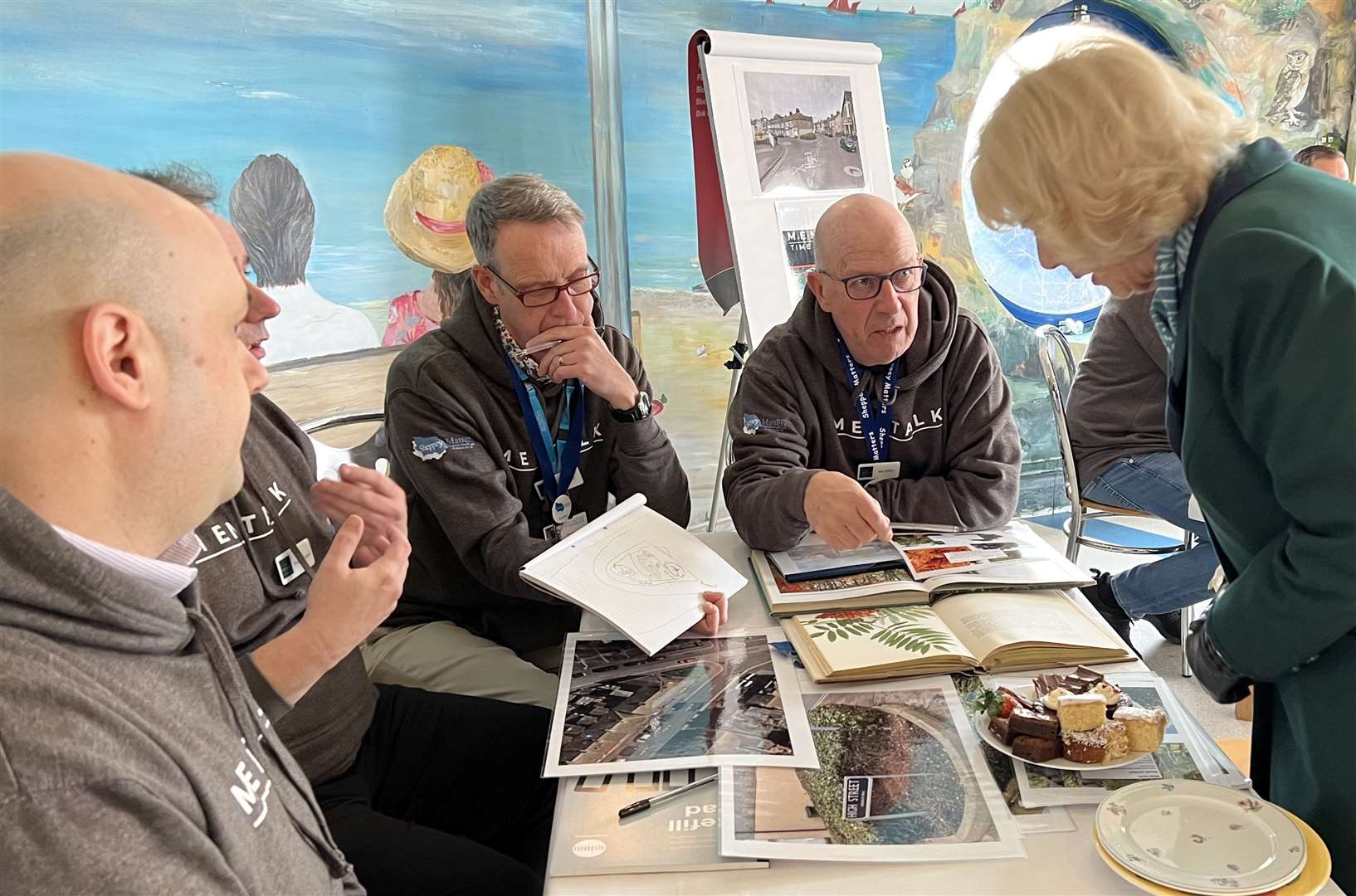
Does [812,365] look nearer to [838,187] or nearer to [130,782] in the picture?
[838,187]

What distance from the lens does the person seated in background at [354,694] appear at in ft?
3.78

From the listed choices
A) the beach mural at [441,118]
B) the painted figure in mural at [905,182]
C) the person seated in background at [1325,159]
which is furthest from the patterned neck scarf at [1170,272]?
the painted figure in mural at [905,182]

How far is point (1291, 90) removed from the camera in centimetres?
499

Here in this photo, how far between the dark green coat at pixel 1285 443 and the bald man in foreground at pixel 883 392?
0.84 meters

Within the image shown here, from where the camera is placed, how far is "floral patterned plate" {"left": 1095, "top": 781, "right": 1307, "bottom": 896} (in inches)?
36.5

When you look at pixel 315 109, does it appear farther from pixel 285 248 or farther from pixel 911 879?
pixel 911 879

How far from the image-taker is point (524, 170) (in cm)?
369

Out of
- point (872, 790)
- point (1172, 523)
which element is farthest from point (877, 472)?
point (1172, 523)

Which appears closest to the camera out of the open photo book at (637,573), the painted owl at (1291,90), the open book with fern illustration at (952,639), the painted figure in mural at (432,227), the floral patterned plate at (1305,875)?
the floral patterned plate at (1305,875)

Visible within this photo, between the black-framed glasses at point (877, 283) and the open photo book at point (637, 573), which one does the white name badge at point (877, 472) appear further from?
the open photo book at point (637, 573)

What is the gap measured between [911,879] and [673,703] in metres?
0.43

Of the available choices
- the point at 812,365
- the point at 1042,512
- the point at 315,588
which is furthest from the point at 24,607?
the point at 1042,512

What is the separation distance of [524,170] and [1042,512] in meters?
3.14

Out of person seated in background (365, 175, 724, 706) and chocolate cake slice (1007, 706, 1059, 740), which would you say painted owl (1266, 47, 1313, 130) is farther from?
chocolate cake slice (1007, 706, 1059, 740)
